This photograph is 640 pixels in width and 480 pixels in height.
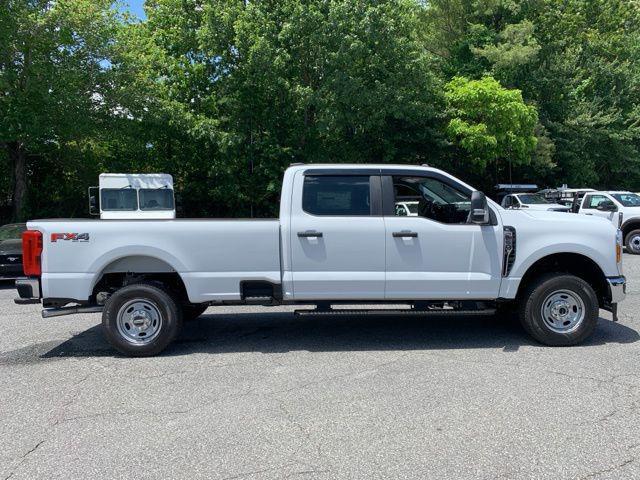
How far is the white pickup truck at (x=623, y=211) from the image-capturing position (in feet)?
52.4

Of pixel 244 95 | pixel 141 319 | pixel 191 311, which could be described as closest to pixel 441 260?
pixel 141 319

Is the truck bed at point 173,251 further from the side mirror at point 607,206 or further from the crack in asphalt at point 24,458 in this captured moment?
the side mirror at point 607,206

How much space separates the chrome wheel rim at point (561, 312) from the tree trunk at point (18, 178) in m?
20.5

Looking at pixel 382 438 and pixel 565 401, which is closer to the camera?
pixel 382 438

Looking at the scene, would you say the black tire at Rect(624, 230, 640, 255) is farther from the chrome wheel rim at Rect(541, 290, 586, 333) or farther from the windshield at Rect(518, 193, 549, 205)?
the chrome wheel rim at Rect(541, 290, 586, 333)

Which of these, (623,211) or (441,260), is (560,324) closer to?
(441,260)

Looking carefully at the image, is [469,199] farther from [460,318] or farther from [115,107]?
[115,107]

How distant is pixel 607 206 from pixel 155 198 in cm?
1375

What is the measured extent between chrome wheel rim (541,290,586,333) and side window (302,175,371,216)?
2.26 meters

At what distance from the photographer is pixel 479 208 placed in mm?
5902

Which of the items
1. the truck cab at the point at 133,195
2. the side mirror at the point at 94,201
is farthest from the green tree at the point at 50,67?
the truck cab at the point at 133,195

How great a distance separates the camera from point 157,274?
630 centimetres

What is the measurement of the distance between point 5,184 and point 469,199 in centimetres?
2413

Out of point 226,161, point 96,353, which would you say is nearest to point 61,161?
point 226,161
